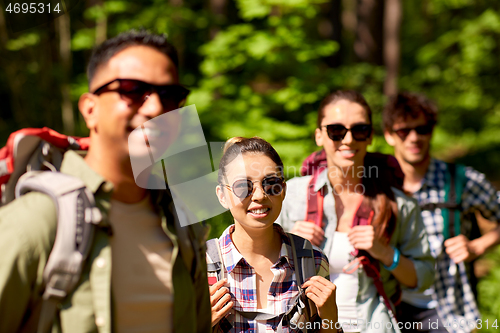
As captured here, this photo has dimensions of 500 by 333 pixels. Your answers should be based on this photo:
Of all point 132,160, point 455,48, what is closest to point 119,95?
point 132,160

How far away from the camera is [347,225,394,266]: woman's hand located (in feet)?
8.89

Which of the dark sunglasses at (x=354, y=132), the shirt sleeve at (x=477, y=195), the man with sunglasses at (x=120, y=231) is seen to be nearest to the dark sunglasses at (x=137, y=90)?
the man with sunglasses at (x=120, y=231)

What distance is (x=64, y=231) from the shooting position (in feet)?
4.34

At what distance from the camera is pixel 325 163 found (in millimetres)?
3270

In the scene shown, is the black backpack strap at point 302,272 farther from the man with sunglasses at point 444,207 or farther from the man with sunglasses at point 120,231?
the man with sunglasses at point 444,207

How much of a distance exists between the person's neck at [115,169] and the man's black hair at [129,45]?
0.29m

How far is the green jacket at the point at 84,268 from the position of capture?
4.14ft

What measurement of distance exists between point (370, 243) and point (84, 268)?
1.80 m

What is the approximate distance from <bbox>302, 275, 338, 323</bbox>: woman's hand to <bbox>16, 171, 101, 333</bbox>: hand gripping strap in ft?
3.42

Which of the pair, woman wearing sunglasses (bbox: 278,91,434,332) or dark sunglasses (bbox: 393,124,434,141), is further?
dark sunglasses (bbox: 393,124,434,141)

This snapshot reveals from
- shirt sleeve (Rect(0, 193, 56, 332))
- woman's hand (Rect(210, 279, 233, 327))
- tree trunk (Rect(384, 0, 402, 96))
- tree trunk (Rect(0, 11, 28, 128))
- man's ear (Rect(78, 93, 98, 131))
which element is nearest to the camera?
shirt sleeve (Rect(0, 193, 56, 332))

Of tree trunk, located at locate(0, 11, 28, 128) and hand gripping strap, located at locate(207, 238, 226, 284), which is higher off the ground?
tree trunk, located at locate(0, 11, 28, 128)

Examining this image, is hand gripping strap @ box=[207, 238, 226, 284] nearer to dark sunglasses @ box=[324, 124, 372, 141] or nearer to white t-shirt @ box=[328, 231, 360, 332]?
white t-shirt @ box=[328, 231, 360, 332]

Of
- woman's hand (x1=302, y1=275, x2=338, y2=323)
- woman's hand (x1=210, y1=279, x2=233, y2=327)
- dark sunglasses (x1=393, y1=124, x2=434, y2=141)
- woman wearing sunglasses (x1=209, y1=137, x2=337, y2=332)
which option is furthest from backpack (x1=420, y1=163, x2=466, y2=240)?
woman's hand (x1=210, y1=279, x2=233, y2=327)
